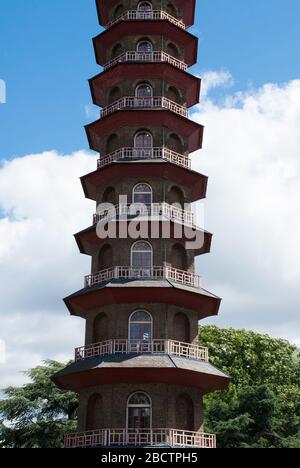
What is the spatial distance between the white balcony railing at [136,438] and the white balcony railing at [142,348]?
3156 millimetres

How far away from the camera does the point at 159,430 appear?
2416 cm

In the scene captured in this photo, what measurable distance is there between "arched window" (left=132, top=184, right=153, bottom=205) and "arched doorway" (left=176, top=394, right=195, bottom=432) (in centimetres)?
940

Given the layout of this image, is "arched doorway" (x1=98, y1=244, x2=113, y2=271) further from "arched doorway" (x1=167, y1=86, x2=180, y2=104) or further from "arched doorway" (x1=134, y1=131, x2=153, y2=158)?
"arched doorway" (x1=167, y1=86, x2=180, y2=104)

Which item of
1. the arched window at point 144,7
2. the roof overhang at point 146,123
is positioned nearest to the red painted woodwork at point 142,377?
the roof overhang at point 146,123

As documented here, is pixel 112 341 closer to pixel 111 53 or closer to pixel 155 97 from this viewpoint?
pixel 155 97

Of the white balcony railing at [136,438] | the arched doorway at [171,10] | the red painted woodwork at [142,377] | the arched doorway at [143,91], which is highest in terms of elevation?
the arched doorway at [171,10]

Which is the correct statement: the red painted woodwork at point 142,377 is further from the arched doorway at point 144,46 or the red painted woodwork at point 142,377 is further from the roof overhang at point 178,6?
the roof overhang at point 178,6

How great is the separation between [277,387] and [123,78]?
25.5m

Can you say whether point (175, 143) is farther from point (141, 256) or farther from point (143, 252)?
point (141, 256)

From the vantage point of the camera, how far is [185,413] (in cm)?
2588

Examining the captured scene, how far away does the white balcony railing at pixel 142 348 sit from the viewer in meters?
25.4

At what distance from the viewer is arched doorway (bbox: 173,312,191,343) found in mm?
26984

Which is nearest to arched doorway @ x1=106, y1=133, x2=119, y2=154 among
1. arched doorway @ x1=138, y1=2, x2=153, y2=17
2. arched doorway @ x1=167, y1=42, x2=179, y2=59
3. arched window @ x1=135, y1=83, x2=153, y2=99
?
arched window @ x1=135, y1=83, x2=153, y2=99
